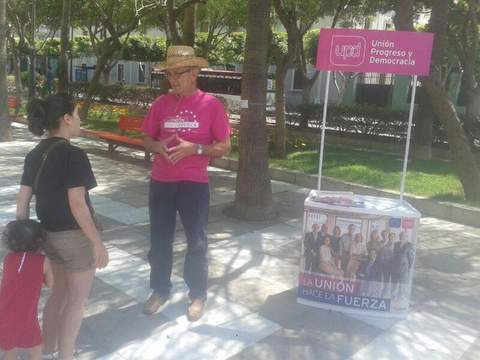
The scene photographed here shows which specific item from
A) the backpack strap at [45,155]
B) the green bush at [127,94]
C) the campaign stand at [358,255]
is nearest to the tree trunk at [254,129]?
the campaign stand at [358,255]

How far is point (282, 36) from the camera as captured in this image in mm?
25344

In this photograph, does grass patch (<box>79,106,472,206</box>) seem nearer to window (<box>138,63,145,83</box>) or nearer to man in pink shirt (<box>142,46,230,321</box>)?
man in pink shirt (<box>142,46,230,321</box>)

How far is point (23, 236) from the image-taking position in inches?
104

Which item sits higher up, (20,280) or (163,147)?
(163,147)

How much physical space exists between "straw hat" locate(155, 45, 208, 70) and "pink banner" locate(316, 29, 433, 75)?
4.31 feet

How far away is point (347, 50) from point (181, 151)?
1882mm

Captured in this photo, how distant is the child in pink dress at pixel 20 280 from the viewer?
2670 mm

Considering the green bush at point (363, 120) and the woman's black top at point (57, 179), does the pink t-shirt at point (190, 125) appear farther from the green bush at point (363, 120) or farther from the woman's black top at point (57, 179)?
the green bush at point (363, 120)

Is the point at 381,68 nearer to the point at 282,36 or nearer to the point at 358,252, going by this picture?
the point at 358,252

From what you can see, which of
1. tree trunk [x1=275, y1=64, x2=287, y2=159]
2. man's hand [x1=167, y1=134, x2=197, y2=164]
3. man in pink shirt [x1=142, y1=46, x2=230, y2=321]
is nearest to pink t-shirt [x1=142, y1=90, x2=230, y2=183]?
man in pink shirt [x1=142, y1=46, x2=230, y2=321]

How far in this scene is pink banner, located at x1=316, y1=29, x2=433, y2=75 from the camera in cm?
443

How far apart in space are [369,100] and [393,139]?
16306 millimetres

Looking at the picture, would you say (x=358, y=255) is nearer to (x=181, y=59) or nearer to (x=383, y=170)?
(x=181, y=59)

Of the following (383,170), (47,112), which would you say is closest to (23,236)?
(47,112)
